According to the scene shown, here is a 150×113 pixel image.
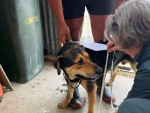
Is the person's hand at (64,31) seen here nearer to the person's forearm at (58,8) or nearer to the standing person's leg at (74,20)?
the person's forearm at (58,8)

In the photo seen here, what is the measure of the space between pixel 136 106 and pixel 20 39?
1.67m

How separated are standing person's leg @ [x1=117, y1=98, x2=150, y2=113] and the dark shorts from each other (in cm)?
112

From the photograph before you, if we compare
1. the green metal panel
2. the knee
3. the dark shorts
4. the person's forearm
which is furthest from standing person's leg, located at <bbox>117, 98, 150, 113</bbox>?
the green metal panel

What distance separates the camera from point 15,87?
1993 mm

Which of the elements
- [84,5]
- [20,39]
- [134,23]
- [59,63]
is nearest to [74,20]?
[84,5]

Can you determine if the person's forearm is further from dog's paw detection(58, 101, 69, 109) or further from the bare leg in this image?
dog's paw detection(58, 101, 69, 109)

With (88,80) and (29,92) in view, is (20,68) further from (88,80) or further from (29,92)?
(88,80)

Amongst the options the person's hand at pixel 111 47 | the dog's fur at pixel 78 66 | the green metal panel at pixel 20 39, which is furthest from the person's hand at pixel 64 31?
the green metal panel at pixel 20 39

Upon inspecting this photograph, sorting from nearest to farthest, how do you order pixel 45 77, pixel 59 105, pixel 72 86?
pixel 72 86 < pixel 59 105 < pixel 45 77

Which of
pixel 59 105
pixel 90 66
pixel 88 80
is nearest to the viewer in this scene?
pixel 90 66

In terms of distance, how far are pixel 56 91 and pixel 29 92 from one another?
39cm

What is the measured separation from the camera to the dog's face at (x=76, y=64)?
119 centimetres

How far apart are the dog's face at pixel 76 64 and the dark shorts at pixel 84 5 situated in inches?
20.7

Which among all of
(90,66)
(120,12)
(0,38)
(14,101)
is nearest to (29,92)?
(14,101)
